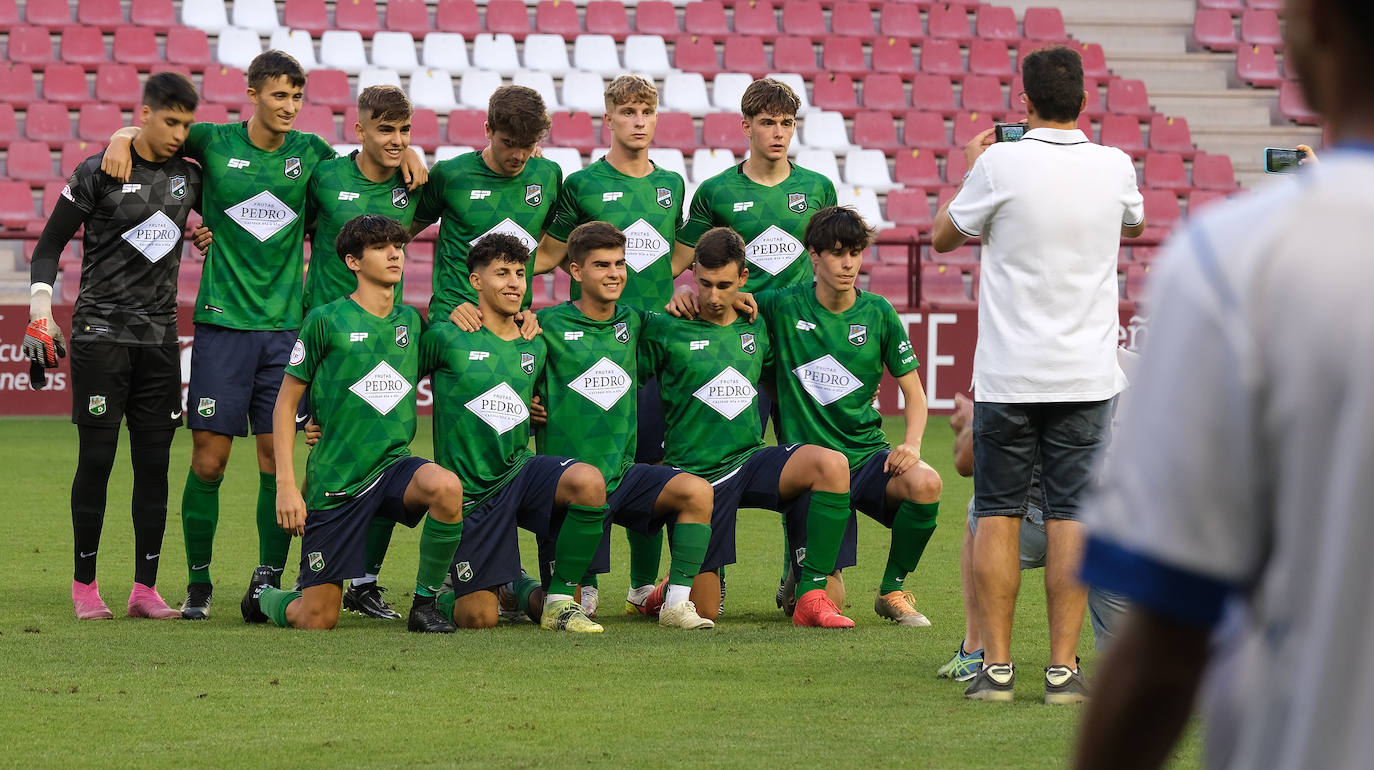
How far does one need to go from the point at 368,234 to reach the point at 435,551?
1.06 meters

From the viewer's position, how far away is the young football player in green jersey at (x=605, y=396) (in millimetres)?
5512

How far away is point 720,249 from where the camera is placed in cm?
564

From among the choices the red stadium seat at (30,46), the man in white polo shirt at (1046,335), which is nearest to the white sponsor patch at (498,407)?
the man in white polo shirt at (1046,335)

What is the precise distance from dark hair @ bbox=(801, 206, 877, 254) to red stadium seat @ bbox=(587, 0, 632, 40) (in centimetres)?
1119

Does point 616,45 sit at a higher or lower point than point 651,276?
higher

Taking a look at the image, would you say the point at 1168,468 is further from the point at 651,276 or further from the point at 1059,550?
the point at 651,276

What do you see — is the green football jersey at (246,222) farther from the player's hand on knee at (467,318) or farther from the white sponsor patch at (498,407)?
the white sponsor patch at (498,407)

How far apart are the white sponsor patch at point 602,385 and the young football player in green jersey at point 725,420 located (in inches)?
8.3

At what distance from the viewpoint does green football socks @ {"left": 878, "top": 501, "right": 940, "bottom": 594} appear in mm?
5492

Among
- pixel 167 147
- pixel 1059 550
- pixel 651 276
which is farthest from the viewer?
pixel 651 276

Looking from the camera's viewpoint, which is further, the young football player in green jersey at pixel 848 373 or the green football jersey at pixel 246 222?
the green football jersey at pixel 246 222

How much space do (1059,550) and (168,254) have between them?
128 inches

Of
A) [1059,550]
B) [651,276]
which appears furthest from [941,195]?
[1059,550]

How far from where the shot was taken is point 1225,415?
41.3 inches
